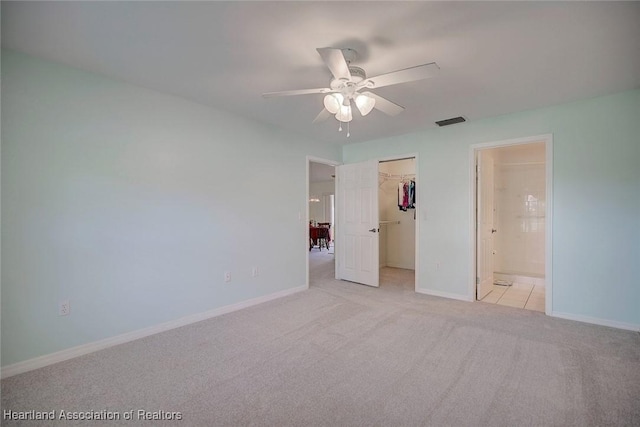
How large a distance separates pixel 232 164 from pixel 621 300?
4.40 m

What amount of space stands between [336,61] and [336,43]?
378 millimetres

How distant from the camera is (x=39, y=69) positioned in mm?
2197

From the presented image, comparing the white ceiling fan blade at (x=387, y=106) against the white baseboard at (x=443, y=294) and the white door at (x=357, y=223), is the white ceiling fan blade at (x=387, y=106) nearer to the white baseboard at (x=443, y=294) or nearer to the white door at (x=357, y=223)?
the white door at (x=357, y=223)

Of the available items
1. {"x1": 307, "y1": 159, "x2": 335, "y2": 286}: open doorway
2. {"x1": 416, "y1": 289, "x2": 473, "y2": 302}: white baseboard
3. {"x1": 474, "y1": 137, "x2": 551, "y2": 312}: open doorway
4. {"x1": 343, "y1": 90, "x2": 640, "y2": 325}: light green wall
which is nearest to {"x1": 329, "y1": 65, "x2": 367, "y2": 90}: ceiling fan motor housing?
{"x1": 343, "y1": 90, "x2": 640, "y2": 325}: light green wall

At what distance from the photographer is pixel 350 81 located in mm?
2010

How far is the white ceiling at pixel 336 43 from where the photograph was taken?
169 centimetres

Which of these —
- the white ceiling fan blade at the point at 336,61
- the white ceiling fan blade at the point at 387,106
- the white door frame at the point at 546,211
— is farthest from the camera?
the white door frame at the point at 546,211

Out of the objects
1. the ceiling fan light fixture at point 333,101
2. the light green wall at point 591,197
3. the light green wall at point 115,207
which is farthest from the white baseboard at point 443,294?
the ceiling fan light fixture at point 333,101

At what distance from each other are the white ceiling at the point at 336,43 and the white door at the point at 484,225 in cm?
126

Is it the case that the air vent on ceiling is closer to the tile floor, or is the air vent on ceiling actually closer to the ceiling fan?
the ceiling fan

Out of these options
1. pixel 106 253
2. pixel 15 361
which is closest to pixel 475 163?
pixel 106 253

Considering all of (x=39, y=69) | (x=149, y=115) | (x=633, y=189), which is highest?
(x=39, y=69)

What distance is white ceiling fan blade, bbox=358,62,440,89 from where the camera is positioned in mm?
1679

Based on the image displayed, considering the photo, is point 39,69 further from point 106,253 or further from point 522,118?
point 522,118
